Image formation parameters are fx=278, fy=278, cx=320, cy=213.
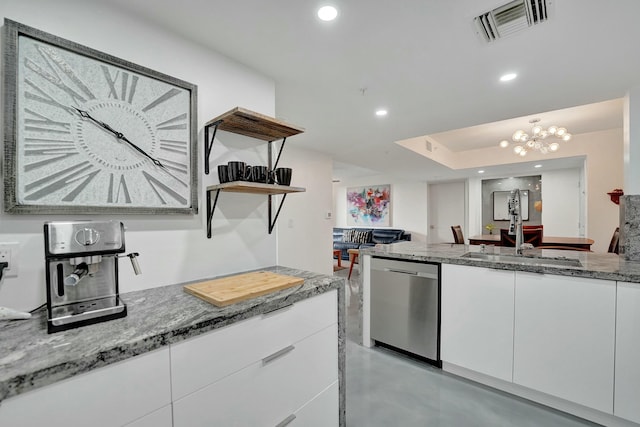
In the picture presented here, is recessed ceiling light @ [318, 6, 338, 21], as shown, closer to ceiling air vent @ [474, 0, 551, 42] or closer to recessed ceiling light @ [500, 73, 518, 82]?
ceiling air vent @ [474, 0, 551, 42]

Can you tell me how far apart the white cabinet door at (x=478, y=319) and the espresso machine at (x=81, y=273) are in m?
2.05

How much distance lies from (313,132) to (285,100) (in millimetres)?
987

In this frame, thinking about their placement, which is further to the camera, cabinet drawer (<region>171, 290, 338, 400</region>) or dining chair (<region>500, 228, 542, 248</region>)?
dining chair (<region>500, 228, 542, 248</region>)

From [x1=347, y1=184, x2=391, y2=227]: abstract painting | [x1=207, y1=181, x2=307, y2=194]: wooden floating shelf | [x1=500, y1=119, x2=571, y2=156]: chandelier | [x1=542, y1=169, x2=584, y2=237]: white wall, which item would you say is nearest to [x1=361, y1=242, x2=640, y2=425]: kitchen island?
[x1=207, y1=181, x2=307, y2=194]: wooden floating shelf

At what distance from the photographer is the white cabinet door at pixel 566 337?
62.2 inches

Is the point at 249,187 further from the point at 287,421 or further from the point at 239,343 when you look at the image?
the point at 287,421

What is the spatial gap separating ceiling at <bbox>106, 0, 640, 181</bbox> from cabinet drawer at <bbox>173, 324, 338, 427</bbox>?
161cm

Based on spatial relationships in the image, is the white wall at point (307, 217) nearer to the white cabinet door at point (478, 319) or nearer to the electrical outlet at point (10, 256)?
the white cabinet door at point (478, 319)

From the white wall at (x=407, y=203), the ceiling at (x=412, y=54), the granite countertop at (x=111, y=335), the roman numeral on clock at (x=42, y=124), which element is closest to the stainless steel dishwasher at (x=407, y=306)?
the granite countertop at (x=111, y=335)

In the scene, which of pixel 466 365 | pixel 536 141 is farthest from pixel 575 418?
pixel 536 141

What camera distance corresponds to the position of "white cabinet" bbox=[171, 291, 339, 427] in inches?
37.0

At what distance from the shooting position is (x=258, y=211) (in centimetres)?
183

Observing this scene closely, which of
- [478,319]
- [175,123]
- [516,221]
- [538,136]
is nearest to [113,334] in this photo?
[175,123]

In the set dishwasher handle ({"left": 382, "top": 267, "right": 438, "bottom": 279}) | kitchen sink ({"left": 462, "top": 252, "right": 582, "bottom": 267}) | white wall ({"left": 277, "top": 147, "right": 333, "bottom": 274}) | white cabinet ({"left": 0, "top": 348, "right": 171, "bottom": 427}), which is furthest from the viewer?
white wall ({"left": 277, "top": 147, "right": 333, "bottom": 274})
